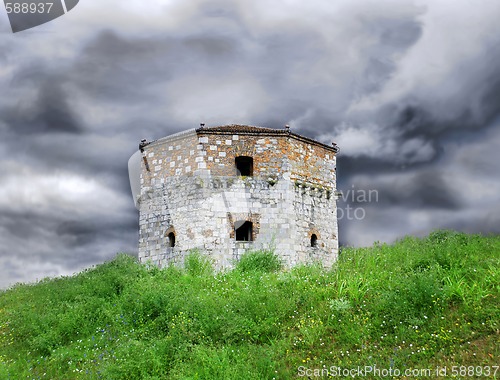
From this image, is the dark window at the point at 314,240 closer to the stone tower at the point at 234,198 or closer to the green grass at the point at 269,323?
the stone tower at the point at 234,198

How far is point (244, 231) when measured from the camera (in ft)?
69.7

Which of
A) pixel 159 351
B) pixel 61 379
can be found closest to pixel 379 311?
pixel 159 351

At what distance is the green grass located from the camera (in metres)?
9.80

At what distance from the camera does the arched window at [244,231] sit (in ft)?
69.0

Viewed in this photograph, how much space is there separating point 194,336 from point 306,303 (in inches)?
122

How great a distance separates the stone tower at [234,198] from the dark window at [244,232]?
0.04m

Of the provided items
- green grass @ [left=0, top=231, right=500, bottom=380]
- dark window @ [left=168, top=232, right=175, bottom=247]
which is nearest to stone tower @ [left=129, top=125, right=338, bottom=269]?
dark window @ [left=168, top=232, right=175, bottom=247]

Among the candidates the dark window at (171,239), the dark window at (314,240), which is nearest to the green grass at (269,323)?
the dark window at (171,239)

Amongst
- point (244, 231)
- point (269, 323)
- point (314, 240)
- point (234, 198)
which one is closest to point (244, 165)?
point (234, 198)

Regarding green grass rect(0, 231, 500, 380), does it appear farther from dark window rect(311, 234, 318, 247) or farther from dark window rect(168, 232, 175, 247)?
dark window rect(311, 234, 318, 247)

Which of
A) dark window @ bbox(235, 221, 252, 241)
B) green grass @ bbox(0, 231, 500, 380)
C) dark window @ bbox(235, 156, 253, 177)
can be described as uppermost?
dark window @ bbox(235, 156, 253, 177)

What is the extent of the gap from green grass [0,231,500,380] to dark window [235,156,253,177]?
22.7ft

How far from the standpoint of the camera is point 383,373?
911 centimetres

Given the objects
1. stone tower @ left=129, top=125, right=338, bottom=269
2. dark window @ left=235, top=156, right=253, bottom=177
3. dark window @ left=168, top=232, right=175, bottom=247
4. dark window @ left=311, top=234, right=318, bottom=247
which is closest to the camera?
stone tower @ left=129, top=125, right=338, bottom=269
